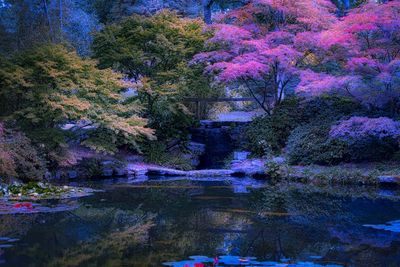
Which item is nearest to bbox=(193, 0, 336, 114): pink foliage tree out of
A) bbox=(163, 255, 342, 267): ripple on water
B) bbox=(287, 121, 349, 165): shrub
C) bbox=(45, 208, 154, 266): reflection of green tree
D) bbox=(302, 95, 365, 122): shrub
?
bbox=(302, 95, 365, 122): shrub

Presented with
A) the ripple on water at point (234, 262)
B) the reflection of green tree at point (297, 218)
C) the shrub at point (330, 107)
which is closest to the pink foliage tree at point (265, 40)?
A: the shrub at point (330, 107)

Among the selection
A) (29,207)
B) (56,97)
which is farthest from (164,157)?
(29,207)

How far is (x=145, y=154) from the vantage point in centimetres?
1466

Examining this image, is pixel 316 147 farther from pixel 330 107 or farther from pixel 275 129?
pixel 275 129

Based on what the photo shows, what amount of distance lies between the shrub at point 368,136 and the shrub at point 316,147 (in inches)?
9.1

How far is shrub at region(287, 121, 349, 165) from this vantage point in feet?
41.1

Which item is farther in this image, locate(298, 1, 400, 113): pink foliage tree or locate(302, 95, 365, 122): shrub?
locate(302, 95, 365, 122): shrub

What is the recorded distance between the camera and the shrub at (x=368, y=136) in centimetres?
Answer: 1094

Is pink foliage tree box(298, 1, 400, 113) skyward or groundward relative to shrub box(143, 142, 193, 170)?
skyward

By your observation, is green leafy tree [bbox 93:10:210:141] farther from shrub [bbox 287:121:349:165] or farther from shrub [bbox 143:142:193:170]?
shrub [bbox 287:121:349:165]

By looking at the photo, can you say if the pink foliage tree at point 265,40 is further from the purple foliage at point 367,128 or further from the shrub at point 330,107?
the purple foliage at point 367,128

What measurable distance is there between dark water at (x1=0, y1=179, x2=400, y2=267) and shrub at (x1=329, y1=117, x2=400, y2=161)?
203 centimetres

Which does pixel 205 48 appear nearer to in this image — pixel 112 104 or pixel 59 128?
pixel 112 104

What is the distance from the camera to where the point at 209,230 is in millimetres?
5906
